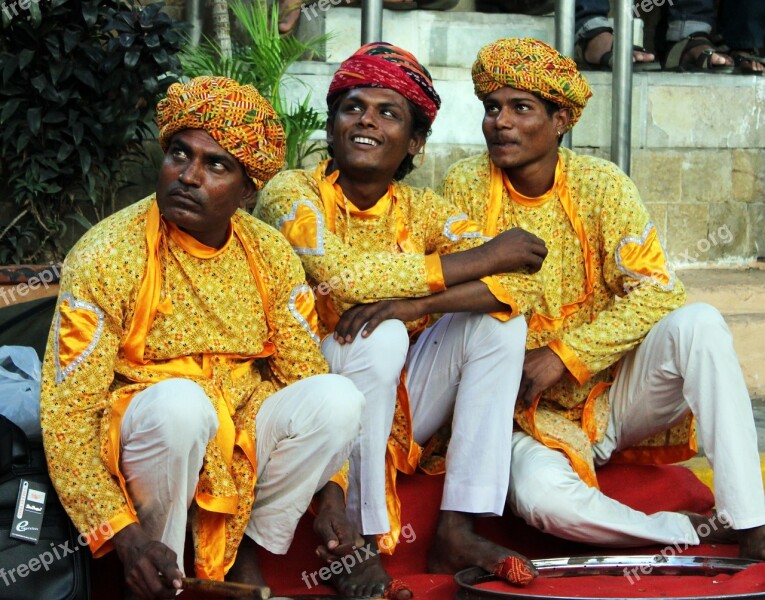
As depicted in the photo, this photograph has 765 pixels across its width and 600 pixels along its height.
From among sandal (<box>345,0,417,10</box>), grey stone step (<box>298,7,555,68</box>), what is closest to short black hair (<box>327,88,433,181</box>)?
grey stone step (<box>298,7,555,68</box>)

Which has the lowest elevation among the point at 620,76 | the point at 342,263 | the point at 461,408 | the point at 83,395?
the point at 461,408

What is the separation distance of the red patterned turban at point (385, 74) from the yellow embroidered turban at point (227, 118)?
0.52m

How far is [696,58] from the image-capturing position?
669 cm

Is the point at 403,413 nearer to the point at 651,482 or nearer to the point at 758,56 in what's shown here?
the point at 651,482

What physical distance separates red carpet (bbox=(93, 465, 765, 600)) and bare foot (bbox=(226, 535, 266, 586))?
122 mm

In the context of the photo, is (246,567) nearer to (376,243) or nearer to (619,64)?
(376,243)

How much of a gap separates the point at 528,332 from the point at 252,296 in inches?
43.3

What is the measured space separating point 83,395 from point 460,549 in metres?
1.27

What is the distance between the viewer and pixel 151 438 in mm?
3199

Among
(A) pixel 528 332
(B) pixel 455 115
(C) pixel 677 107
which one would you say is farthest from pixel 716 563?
(C) pixel 677 107

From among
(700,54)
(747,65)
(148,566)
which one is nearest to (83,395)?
(148,566)

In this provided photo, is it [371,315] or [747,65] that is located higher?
[747,65]

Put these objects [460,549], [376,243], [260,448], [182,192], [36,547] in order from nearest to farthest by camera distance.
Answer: [36,547] < [182,192] < [260,448] < [460,549] < [376,243]

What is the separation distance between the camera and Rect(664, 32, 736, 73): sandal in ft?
21.7
